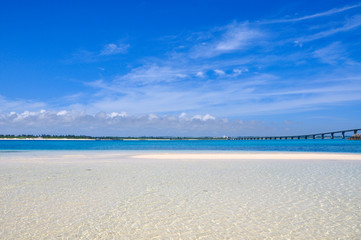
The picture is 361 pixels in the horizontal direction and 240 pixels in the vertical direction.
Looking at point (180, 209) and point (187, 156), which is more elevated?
point (180, 209)

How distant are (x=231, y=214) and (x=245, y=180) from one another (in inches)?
257

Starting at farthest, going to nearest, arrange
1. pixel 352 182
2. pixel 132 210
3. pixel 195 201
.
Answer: pixel 352 182
pixel 195 201
pixel 132 210

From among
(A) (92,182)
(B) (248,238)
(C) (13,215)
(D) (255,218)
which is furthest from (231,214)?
(A) (92,182)

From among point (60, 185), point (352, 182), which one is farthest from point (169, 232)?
point (352, 182)

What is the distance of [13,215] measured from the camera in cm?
816

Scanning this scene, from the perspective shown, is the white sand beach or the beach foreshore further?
the beach foreshore

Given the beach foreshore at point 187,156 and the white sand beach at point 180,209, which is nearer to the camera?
the white sand beach at point 180,209

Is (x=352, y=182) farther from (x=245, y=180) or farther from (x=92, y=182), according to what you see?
(x=92, y=182)

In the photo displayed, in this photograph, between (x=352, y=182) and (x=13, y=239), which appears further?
(x=352, y=182)

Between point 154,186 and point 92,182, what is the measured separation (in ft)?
10.6

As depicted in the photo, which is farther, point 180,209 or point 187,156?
point 187,156

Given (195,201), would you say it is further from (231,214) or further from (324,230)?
(324,230)

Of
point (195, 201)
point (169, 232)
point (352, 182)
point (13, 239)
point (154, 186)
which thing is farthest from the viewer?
point (352, 182)

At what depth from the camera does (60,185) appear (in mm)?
13016
